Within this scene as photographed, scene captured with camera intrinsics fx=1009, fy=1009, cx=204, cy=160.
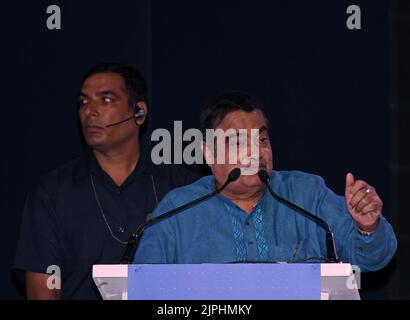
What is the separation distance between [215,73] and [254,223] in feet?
5.48

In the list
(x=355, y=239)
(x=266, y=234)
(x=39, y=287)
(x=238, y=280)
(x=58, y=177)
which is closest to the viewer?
(x=238, y=280)

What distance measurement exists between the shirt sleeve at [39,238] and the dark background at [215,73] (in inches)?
32.6

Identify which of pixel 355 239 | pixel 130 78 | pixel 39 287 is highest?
pixel 130 78

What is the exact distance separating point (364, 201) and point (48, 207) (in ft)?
5.01

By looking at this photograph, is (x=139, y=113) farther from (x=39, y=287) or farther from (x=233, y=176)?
(x=233, y=176)

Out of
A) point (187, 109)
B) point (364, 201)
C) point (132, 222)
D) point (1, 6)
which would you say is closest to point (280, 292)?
point (364, 201)

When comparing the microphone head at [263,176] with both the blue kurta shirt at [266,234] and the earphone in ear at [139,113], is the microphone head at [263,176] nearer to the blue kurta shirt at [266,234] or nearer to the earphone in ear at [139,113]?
the blue kurta shirt at [266,234]

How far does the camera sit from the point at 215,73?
4.77 m

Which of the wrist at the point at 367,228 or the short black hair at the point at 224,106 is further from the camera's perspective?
the short black hair at the point at 224,106

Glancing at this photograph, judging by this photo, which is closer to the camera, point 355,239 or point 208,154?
point 355,239

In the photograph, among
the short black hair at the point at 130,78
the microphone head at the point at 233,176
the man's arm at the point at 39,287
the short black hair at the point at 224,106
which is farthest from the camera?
the short black hair at the point at 130,78

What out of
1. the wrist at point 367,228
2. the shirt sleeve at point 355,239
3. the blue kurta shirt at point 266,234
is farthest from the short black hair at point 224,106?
the wrist at point 367,228

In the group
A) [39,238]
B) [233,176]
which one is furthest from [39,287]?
[233,176]

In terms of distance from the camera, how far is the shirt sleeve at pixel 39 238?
12.7 feet
